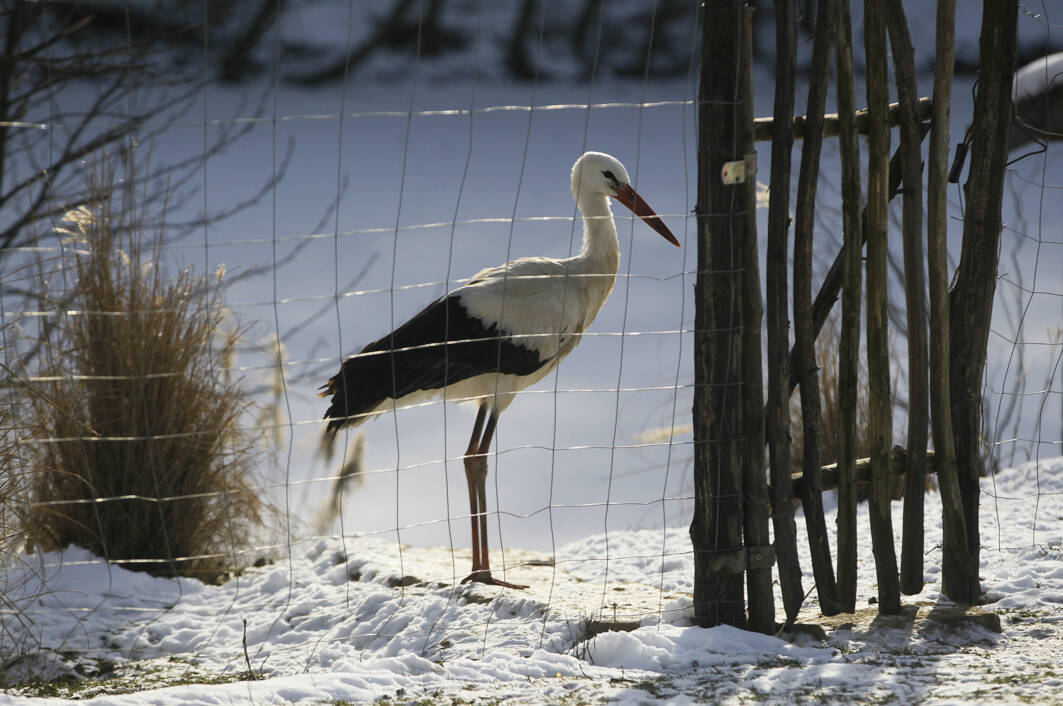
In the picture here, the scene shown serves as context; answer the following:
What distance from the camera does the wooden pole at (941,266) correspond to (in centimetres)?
386

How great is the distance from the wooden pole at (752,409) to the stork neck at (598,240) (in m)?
1.60

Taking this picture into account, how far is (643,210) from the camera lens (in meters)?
5.14

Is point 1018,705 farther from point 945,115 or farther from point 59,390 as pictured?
point 59,390

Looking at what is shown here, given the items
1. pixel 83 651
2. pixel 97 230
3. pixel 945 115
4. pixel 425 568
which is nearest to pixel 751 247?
pixel 945 115

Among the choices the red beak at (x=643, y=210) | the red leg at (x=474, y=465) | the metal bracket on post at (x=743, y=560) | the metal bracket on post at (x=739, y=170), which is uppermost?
the red beak at (x=643, y=210)

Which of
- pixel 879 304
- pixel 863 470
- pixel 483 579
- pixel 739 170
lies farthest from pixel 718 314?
pixel 483 579

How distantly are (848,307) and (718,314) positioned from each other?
20.7 inches

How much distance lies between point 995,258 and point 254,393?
3.97m

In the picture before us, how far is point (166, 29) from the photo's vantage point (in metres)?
6.59

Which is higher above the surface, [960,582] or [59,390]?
[59,390]

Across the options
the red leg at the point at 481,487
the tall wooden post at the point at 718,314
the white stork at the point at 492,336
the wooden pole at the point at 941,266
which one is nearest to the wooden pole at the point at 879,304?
the wooden pole at the point at 941,266

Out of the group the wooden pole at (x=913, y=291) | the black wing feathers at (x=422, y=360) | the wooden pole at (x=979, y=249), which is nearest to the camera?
the wooden pole at (x=913, y=291)

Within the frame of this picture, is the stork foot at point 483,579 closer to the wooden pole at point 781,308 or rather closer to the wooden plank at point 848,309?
the wooden pole at point 781,308

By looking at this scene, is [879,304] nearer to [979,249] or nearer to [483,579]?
[979,249]
